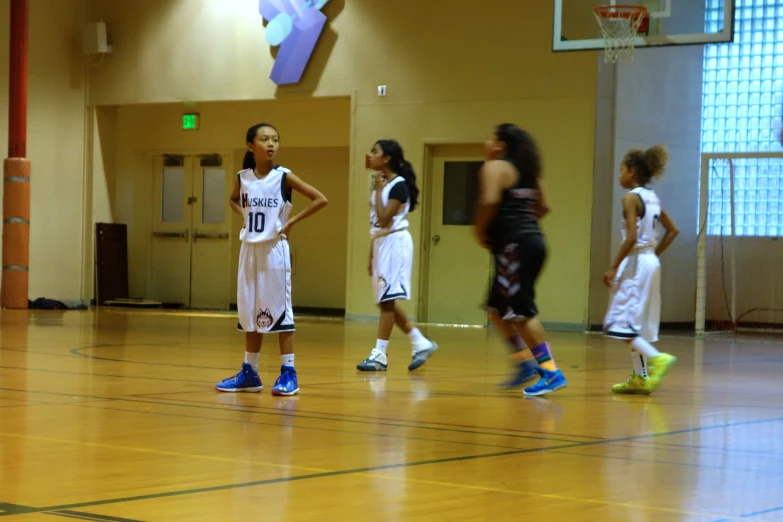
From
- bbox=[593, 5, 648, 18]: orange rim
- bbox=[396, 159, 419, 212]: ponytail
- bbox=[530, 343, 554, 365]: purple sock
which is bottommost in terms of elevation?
bbox=[530, 343, 554, 365]: purple sock

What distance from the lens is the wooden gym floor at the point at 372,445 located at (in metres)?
3.45

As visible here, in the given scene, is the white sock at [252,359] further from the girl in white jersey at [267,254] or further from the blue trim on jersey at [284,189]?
the blue trim on jersey at [284,189]

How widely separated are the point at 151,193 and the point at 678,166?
9353 millimetres

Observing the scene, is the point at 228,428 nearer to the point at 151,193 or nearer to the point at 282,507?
the point at 282,507

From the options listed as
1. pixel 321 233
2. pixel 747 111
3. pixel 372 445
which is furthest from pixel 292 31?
pixel 372 445

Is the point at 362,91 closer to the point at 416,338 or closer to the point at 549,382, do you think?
the point at 416,338

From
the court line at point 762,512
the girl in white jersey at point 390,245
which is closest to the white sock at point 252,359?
the girl in white jersey at point 390,245

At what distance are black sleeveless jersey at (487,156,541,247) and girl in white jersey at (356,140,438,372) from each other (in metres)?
1.92

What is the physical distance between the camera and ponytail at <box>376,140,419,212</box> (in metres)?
8.59

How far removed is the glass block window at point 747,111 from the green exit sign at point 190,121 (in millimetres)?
8491

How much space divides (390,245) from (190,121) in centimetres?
1155

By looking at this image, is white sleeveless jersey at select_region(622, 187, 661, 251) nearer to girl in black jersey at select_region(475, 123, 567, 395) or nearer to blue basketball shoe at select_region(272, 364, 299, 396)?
girl in black jersey at select_region(475, 123, 567, 395)

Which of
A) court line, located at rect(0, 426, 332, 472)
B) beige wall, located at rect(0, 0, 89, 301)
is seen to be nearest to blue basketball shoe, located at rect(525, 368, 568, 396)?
court line, located at rect(0, 426, 332, 472)

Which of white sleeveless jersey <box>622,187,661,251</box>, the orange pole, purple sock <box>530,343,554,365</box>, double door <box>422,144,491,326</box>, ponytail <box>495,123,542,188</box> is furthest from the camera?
the orange pole
